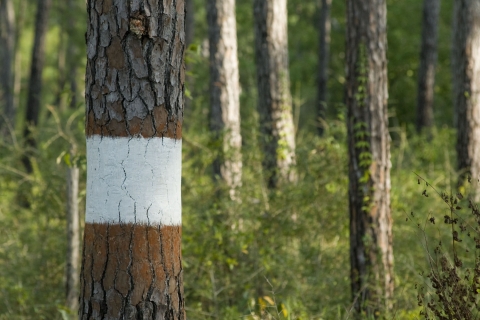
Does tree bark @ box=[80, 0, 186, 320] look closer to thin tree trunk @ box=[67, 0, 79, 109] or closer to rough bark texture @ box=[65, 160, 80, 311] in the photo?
rough bark texture @ box=[65, 160, 80, 311]

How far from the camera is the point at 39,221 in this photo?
808 centimetres

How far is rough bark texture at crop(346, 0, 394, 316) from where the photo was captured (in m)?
6.28

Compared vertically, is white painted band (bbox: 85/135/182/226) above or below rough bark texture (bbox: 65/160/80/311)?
above

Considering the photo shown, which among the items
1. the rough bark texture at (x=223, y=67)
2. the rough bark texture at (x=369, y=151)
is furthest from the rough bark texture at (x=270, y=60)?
the rough bark texture at (x=369, y=151)

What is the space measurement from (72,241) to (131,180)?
355 cm

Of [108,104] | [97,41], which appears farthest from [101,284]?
[97,41]

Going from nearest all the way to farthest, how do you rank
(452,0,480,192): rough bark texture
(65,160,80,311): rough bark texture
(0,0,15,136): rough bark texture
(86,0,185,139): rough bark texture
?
(86,0,185,139): rough bark texture
(65,160,80,311): rough bark texture
(452,0,480,192): rough bark texture
(0,0,15,136): rough bark texture

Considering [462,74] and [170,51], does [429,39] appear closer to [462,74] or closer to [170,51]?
[462,74]

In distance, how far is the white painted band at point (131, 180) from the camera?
337 cm

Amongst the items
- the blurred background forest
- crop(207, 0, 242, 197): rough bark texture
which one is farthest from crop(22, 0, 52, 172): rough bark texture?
crop(207, 0, 242, 197): rough bark texture

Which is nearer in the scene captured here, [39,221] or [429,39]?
[39,221]

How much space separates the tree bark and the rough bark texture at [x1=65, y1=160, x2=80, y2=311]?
126 inches

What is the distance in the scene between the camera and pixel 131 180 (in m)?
3.38

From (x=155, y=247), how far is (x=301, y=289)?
334 cm
